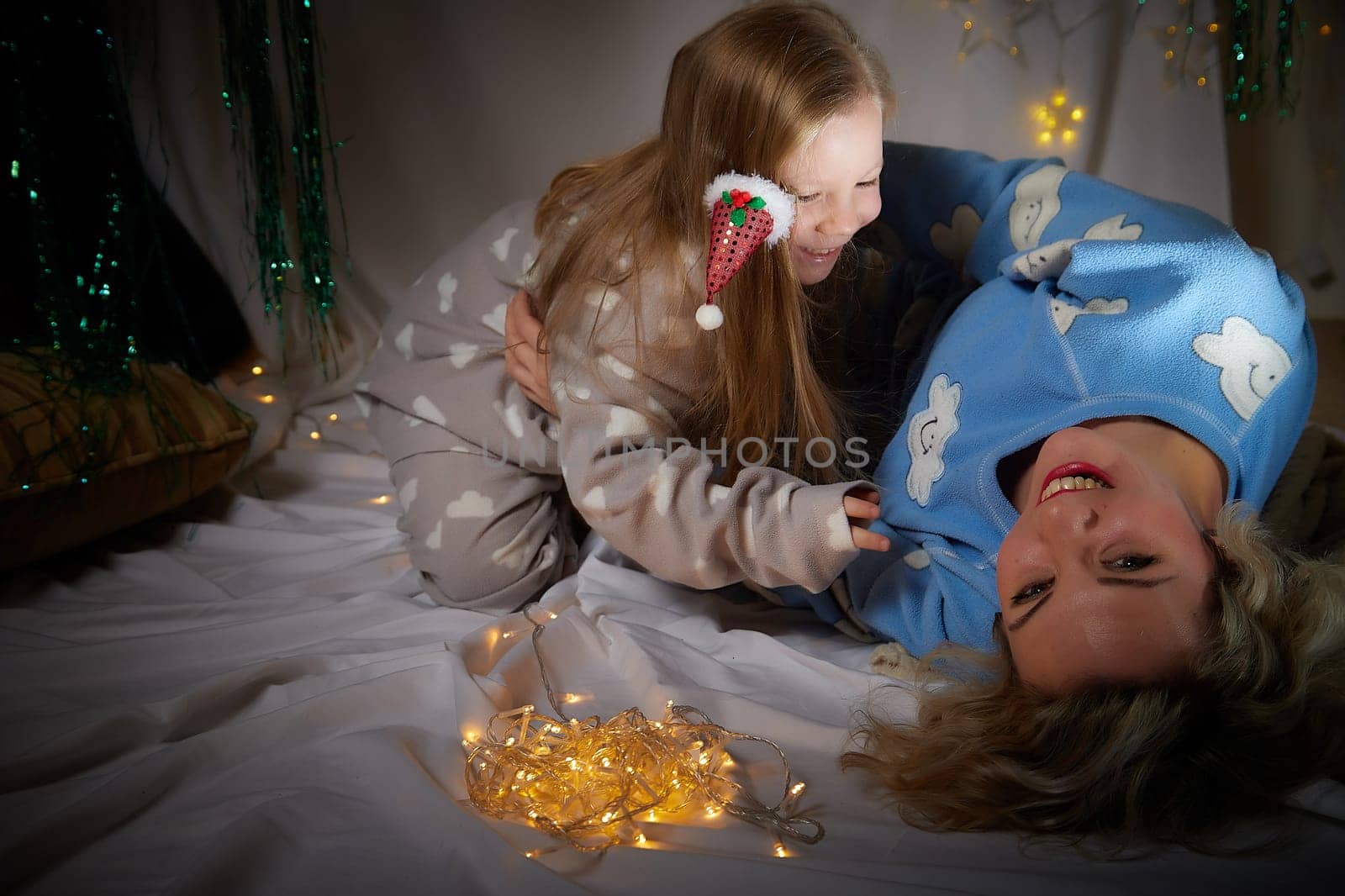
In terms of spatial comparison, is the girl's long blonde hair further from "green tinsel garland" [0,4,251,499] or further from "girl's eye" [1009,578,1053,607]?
"green tinsel garland" [0,4,251,499]

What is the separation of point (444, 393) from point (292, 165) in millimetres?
612

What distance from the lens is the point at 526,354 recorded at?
1327mm

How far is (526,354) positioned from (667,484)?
0.31 metres

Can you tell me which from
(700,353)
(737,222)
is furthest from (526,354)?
(737,222)

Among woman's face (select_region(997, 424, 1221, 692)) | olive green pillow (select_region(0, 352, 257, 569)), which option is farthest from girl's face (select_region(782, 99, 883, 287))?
olive green pillow (select_region(0, 352, 257, 569))

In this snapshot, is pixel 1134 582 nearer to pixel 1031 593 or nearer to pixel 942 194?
pixel 1031 593

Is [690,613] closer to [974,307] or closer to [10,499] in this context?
[974,307]

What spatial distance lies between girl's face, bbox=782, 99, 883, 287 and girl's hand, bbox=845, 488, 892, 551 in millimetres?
282

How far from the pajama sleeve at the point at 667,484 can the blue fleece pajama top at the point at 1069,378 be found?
13cm

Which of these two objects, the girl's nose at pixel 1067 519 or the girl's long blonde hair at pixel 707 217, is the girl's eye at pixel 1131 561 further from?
the girl's long blonde hair at pixel 707 217

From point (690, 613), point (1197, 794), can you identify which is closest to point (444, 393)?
point (690, 613)

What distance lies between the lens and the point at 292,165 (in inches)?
70.1

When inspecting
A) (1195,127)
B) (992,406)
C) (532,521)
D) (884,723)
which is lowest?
(884,723)

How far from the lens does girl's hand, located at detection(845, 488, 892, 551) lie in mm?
1056
